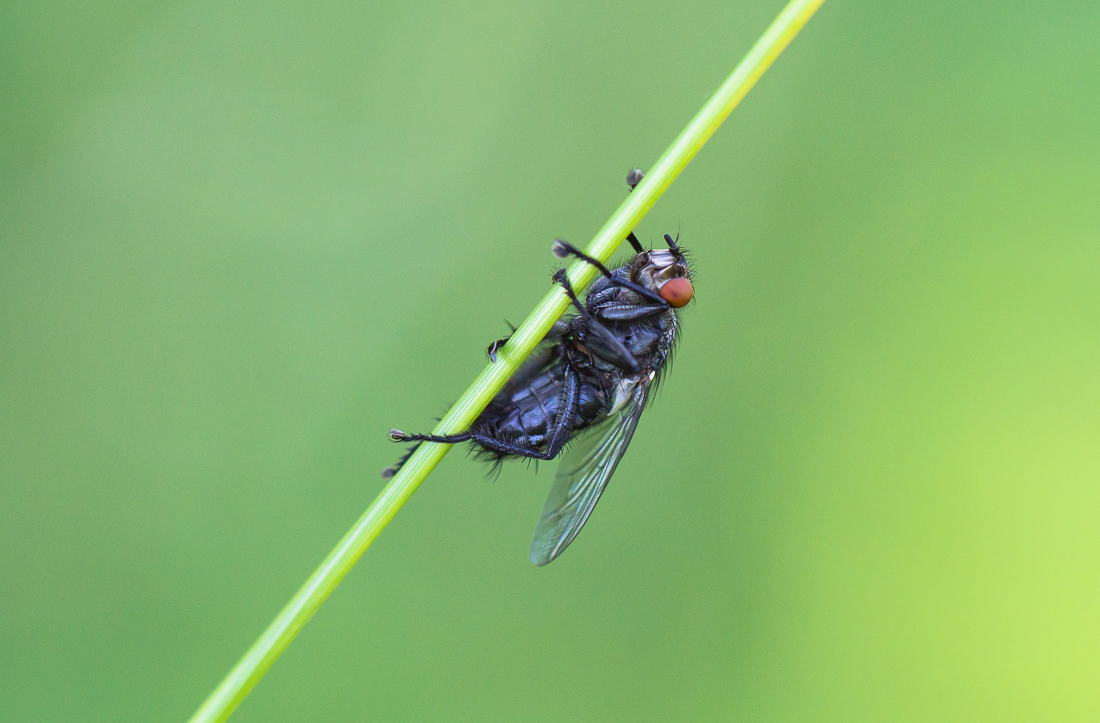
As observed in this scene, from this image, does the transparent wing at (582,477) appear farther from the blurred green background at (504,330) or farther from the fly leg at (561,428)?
the blurred green background at (504,330)

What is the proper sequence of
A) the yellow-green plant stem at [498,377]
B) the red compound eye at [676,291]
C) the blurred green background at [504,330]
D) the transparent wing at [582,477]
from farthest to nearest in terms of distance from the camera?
the blurred green background at [504,330], the transparent wing at [582,477], the red compound eye at [676,291], the yellow-green plant stem at [498,377]

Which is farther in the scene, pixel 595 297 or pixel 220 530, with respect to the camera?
pixel 220 530

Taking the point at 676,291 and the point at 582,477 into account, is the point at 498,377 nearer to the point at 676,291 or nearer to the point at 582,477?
the point at 676,291

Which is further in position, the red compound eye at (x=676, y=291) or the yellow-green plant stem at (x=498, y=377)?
the red compound eye at (x=676, y=291)

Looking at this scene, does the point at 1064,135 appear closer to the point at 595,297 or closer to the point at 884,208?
the point at 884,208

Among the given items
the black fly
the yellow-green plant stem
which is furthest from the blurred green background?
the yellow-green plant stem

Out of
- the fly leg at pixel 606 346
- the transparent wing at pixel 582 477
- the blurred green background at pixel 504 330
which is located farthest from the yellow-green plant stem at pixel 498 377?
the blurred green background at pixel 504 330

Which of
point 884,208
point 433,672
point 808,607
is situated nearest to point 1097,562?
point 808,607
